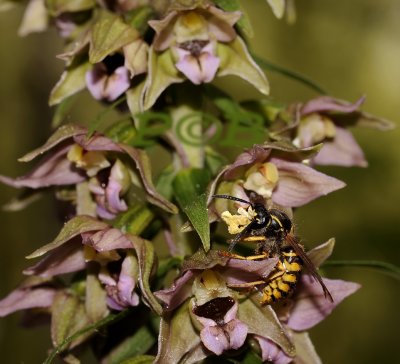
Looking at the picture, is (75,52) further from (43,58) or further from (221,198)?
(43,58)

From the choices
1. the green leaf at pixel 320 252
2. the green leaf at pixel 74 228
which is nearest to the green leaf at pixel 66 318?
the green leaf at pixel 74 228

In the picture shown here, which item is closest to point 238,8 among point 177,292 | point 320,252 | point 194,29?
point 194,29

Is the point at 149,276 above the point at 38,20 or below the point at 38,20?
below

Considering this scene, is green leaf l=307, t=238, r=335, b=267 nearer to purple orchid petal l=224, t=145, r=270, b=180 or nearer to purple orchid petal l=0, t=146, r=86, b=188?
purple orchid petal l=224, t=145, r=270, b=180

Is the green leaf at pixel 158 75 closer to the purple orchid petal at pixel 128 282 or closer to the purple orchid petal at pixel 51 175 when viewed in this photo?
the purple orchid petal at pixel 51 175

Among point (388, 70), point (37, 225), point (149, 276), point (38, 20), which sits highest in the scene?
point (38, 20)

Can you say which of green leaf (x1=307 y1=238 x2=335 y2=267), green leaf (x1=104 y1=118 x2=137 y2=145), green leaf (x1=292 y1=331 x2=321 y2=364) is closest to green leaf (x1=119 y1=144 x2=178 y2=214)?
green leaf (x1=104 y1=118 x2=137 y2=145)

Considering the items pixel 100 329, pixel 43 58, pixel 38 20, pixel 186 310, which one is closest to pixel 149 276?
pixel 186 310
